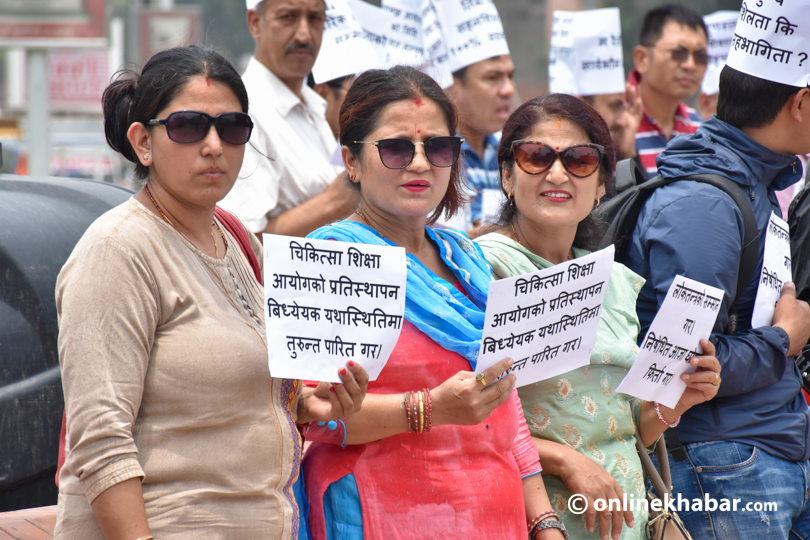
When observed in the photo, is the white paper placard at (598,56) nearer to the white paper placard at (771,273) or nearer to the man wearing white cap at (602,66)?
the man wearing white cap at (602,66)

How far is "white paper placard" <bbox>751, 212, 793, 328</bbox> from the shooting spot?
2.69 meters

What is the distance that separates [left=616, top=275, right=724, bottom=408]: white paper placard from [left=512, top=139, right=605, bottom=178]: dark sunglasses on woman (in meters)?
0.47

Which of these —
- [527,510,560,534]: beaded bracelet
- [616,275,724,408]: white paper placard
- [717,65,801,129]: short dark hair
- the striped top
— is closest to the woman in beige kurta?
[527,510,560,534]: beaded bracelet

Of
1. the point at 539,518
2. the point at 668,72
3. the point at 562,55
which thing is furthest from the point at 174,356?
the point at 562,55

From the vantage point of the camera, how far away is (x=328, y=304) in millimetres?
1849

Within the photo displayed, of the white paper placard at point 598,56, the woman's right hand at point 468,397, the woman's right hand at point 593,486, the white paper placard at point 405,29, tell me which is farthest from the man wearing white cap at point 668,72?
the woman's right hand at point 468,397

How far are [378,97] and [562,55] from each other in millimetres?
3990

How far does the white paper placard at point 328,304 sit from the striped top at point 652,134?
358 cm

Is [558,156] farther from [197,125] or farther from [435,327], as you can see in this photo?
[197,125]

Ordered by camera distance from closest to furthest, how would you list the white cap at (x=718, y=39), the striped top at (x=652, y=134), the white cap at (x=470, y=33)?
1. the white cap at (x=470, y=33)
2. the striped top at (x=652, y=134)
3. the white cap at (x=718, y=39)

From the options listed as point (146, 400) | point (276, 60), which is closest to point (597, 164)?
point (146, 400)

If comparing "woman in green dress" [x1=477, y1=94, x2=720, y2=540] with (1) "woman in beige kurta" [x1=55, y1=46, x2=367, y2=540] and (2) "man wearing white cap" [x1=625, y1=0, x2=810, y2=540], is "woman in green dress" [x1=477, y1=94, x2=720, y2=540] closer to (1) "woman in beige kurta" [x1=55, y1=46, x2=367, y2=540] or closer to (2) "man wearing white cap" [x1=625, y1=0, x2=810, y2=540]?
(2) "man wearing white cap" [x1=625, y1=0, x2=810, y2=540]

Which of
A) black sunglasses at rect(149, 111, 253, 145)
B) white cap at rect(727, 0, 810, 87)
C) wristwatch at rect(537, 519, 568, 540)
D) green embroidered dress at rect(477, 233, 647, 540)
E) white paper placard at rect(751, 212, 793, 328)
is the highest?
white cap at rect(727, 0, 810, 87)

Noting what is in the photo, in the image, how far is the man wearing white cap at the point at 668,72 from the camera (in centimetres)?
539
